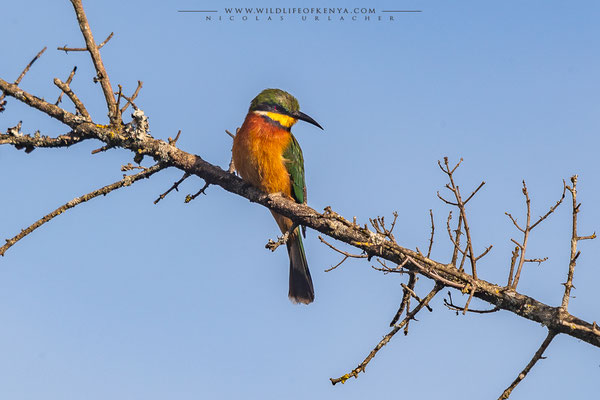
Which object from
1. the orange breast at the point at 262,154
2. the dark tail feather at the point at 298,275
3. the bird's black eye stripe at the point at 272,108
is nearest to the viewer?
the orange breast at the point at 262,154

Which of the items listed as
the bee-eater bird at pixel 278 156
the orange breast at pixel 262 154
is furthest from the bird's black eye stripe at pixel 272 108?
the orange breast at pixel 262 154

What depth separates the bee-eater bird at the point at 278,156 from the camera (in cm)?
634

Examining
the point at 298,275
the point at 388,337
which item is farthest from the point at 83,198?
the point at 298,275

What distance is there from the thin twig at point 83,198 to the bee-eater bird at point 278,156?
4.98 ft

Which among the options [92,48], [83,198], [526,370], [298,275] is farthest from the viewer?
[298,275]

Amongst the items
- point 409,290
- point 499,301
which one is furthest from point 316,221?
point 499,301

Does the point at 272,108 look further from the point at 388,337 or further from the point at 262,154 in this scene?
the point at 388,337

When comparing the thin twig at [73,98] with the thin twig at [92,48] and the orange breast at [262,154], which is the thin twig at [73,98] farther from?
the orange breast at [262,154]

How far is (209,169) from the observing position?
16.5 feet

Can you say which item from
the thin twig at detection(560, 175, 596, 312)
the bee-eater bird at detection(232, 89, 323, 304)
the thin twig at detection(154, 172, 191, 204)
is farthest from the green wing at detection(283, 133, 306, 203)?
the thin twig at detection(560, 175, 596, 312)

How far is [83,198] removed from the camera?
4.33 m

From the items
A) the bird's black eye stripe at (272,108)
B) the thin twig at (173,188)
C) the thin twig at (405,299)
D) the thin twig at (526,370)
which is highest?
the bird's black eye stripe at (272,108)

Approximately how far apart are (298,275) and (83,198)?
3.07 m

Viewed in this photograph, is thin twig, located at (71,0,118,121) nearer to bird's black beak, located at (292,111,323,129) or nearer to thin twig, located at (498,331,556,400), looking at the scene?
bird's black beak, located at (292,111,323,129)
